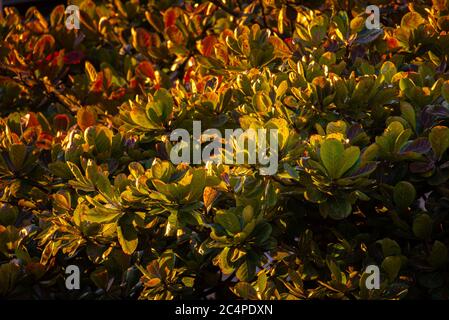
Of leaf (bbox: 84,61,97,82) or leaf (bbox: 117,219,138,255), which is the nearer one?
leaf (bbox: 117,219,138,255)

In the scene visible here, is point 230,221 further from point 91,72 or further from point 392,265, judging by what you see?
point 91,72

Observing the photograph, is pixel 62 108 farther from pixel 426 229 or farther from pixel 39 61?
pixel 426 229

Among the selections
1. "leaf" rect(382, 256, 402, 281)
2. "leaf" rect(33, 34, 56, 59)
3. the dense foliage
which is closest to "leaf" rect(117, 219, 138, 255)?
the dense foliage

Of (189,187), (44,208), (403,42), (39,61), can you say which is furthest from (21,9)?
(189,187)

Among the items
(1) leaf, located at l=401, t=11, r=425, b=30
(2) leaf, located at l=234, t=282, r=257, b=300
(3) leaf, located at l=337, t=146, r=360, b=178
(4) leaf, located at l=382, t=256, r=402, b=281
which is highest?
(1) leaf, located at l=401, t=11, r=425, b=30

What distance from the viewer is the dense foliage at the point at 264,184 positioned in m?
2.47

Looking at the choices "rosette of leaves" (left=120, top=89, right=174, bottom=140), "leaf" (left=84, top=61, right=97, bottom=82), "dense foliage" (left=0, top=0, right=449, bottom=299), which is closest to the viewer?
"dense foliage" (left=0, top=0, right=449, bottom=299)

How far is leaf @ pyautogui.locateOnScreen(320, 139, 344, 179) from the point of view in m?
2.36

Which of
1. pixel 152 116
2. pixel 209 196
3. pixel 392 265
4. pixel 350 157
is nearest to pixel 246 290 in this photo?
pixel 209 196

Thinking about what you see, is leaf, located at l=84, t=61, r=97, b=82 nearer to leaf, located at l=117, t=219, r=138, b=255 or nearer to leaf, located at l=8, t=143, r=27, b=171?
leaf, located at l=8, t=143, r=27, b=171

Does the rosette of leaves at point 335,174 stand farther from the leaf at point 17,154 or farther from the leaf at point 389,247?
the leaf at point 17,154

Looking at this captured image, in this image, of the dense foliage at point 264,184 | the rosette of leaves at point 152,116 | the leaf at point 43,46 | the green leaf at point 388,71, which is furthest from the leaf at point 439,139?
the leaf at point 43,46

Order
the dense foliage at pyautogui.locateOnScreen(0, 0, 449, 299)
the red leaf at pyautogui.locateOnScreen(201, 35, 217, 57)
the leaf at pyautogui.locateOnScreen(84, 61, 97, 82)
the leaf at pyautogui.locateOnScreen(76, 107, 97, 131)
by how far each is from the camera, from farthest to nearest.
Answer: the leaf at pyautogui.locateOnScreen(84, 61, 97, 82)
the red leaf at pyautogui.locateOnScreen(201, 35, 217, 57)
the leaf at pyautogui.locateOnScreen(76, 107, 97, 131)
the dense foliage at pyautogui.locateOnScreen(0, 0, 449, 299)
